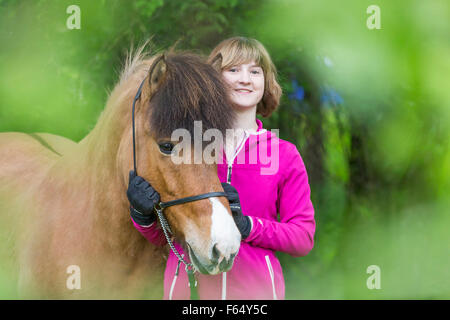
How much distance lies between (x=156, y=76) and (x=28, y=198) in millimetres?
A: 1358

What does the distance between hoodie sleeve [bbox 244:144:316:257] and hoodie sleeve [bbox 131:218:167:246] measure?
43 cm

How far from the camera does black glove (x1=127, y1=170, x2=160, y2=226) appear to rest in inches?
Result: 70.5

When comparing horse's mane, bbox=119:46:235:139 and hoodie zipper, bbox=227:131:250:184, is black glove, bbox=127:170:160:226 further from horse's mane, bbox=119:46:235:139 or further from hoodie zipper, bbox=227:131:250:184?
hoodie zipper, bbox=227:131:250:184

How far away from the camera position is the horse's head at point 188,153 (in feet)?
5.42

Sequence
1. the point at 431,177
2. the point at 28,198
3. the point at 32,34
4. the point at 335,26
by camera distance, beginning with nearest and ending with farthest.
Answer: the point at 28,198, the point at 335,26, the point at 431,177, the point at 32,34

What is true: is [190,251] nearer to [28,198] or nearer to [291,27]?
[28,198]

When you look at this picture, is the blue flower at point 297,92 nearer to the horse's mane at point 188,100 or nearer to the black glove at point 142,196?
the horse's mane at point 188,100

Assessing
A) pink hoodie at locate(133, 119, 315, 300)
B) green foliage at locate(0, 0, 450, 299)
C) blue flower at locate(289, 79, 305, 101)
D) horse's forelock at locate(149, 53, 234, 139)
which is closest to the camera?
horse's forelock at locate(149, 53, 234, 139)

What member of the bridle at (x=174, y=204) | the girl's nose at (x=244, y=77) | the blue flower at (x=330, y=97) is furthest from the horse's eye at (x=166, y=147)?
the blue flower at (x=330, y=97)

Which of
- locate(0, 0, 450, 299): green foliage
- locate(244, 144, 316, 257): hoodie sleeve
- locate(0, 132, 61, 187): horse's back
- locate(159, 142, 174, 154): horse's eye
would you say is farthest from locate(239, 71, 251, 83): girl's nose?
locate(0, 132, 61, 187): horse's back

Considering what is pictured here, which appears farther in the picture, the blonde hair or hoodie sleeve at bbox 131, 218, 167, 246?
the blonde hair
